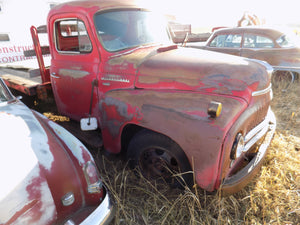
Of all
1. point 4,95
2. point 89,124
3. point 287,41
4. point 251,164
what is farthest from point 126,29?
point 287,41

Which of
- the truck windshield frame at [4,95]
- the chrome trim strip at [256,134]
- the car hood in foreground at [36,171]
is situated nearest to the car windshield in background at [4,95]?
the truck windshield frame at [4,95]

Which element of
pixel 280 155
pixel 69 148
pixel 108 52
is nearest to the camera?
pixel 69 148

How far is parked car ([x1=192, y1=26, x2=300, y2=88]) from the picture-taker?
4523 millimetres

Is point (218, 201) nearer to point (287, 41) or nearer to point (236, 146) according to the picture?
point (236, 146)

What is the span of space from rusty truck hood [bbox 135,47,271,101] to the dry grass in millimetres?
938

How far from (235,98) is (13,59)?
870cm

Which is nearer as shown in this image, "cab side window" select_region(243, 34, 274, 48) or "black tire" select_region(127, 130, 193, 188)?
"black tire" select_region(127, 130, 193, 188)

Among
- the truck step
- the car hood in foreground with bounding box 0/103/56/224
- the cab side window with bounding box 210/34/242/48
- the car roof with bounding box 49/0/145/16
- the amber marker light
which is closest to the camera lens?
the car hood in foreground with bounding box 0/103/56/224

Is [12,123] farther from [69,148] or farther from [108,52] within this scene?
[108,52]

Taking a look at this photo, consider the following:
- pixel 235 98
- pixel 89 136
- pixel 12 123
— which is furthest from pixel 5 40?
pixel 235 98

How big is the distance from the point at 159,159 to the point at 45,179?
3.51 ft

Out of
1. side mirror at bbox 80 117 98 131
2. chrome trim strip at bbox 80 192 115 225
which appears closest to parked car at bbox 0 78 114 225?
chrome trim strip at bbox 80 192 115 225

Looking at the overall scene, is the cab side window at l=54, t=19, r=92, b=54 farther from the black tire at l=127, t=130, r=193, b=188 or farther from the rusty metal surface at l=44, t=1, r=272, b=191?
the black tire at l=127, t=130, r=193, b=188

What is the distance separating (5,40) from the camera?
7.39 meters
